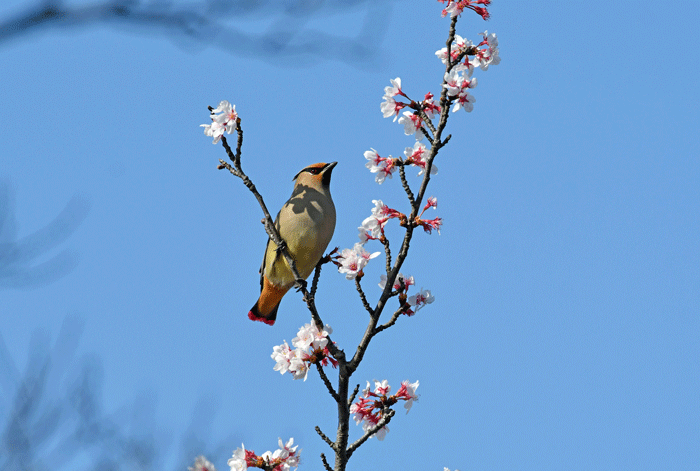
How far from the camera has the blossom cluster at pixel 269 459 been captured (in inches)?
160

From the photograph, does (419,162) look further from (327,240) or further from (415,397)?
(327,240)

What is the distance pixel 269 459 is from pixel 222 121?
6.00ft

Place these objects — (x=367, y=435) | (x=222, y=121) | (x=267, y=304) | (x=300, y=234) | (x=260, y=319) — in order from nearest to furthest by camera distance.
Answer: (x=367, y=435)
(x=222, y=121)
(x=300, y=234)
(x=267, y=304)
(x=260, y=319)

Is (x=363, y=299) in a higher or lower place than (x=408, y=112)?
lower

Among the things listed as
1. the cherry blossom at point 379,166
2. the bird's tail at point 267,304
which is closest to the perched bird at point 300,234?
the bird's tail at point 267,304

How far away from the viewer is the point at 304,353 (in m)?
4.10

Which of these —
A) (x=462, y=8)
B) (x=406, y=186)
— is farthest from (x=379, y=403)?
(x=462, y=8)

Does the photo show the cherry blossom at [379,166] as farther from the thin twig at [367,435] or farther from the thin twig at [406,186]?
the thin twig at [367,435]

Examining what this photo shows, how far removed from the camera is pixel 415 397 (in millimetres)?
4199

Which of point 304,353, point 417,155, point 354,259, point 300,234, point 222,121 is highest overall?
point 300,234

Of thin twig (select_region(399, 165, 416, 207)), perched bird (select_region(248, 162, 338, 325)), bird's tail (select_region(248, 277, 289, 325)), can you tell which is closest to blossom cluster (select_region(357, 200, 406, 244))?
thin twig (select_region(399, 165, 416, 207))

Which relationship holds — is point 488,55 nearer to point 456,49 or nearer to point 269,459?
point 456,49

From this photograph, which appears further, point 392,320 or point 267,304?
point 267,304

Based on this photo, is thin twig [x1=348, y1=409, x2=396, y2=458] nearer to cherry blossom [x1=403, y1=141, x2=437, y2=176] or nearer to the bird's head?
cherry blossom [x1=403, y1=141, x2=437, y2=176]
